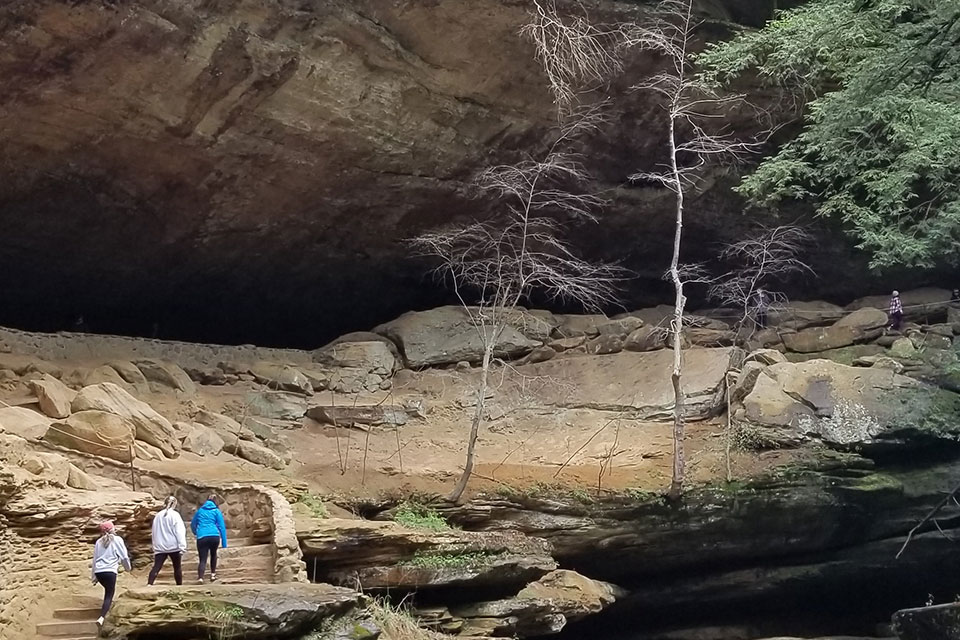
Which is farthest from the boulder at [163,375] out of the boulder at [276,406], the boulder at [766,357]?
the boulder at [766,357]

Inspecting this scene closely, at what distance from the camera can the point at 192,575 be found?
392 inches

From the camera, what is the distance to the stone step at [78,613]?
8.56m

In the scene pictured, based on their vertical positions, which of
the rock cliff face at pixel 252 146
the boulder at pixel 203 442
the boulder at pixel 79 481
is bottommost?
the boulder at pixel 79 481

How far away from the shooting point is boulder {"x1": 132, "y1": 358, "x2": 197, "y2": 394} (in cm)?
1603

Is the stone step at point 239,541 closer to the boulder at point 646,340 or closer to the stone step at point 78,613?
the stone step at point 78,613

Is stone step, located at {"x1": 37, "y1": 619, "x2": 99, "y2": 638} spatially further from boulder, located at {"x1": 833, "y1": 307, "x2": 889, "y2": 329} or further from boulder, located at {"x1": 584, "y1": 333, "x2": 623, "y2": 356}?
boulder, located at {"x1": 833, "y1": 307, "x2": 889, "y2": 329}

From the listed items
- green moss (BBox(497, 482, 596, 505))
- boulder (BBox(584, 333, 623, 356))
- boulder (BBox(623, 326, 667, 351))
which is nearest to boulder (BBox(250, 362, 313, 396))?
green moss (BBox(497, 482, 596, 505))

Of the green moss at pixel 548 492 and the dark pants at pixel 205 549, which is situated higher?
the green moss at pixel 548 492

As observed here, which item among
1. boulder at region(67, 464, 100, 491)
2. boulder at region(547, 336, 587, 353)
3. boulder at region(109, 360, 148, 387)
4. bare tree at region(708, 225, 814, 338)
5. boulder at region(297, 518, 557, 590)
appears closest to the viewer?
boulder at region(297, 518, 557, 590)

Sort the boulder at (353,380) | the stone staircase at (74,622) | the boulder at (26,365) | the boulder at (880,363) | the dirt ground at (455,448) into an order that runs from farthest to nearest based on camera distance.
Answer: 1. the boulder at (353,380)
2. the boulder at (880,363)
3. the boulder at (26,365)
4. the dirt ground at (455,448)
5. the stone staircase at (74,622)

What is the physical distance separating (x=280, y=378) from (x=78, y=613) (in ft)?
30.5

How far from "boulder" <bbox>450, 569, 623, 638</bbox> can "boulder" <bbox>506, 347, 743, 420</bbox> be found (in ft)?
15.2

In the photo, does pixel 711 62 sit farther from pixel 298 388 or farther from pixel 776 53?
pixel 298 388

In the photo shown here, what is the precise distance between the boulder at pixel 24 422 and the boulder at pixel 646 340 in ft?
39.2
